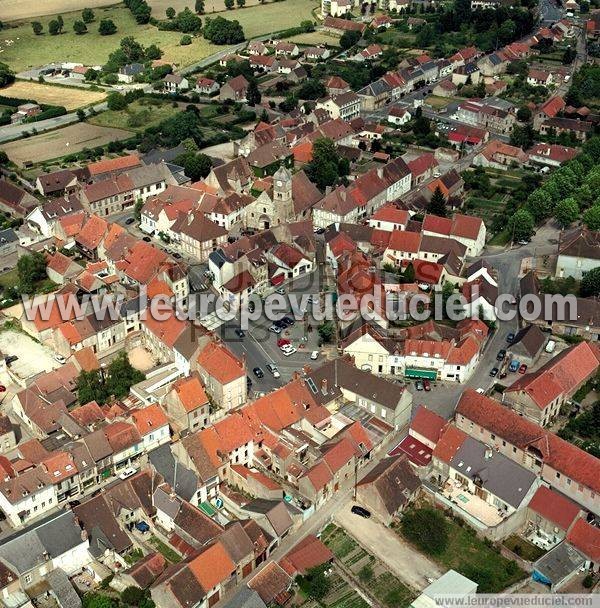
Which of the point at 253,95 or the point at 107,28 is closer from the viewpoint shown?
the point at 253,95

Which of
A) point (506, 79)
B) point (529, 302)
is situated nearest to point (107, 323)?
point (529, 302)

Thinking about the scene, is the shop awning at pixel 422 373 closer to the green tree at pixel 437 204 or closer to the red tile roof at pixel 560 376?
the red tile roof at pixel 560 376

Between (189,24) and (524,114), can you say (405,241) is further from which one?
(189,24)

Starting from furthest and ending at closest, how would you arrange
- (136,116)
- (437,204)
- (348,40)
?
(348,40), (136,116), (437,204)

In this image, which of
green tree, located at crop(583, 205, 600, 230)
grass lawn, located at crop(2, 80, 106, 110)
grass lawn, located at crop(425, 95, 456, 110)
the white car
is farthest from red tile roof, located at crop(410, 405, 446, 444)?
grass lawn, located at crop(2, 80, 106, 110)

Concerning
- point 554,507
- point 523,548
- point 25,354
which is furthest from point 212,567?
point 25,354

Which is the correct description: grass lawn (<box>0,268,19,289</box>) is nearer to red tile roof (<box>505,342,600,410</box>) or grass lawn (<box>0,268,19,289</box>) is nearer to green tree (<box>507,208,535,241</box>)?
red tile roof (<box>505,342,600,410</box>)
